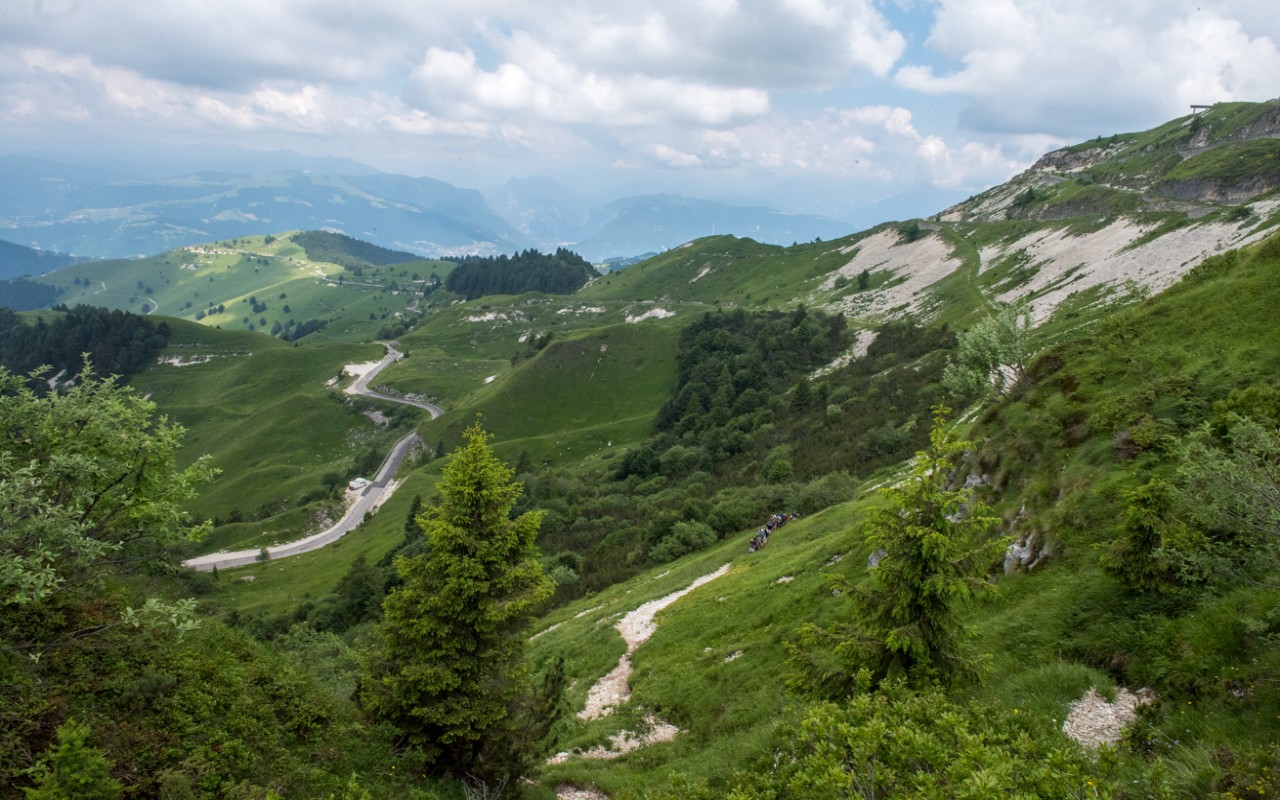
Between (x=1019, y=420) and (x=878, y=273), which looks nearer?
(x=1019, y=420)

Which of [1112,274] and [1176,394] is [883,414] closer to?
[1112,274]

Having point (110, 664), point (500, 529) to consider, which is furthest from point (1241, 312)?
point (110, 664)

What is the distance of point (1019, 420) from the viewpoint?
25.5 meters

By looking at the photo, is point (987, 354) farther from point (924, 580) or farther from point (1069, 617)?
point (924, 580)

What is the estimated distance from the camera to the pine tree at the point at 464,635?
16422 millimetres

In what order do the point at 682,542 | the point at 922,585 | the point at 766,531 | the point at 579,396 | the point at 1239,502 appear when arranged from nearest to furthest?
1. the point at 1239,502
2. the point at 922,585
3. the point at 766,531
4. the point at 682,542
5. the point at 579,396

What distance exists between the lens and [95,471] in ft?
41.7

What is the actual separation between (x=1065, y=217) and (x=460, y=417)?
143502 millimetres

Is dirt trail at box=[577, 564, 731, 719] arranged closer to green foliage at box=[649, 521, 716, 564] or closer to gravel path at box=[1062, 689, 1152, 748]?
green foliage at box=[649, 521, 716, 564]

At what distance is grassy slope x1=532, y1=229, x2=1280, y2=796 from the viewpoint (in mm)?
12312

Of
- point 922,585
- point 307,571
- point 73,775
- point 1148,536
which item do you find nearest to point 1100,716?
point 1148,536

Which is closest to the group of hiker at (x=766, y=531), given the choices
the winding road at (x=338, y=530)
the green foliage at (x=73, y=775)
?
the green foliage at (x=73, y=775)

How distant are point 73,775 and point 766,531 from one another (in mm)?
40882

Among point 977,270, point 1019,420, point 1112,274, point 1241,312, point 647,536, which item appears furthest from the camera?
point 977,270
